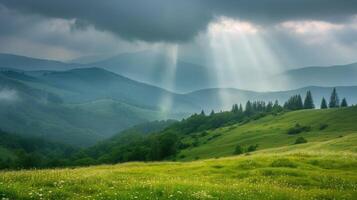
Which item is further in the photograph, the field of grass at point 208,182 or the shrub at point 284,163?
the shrub at point 284,163

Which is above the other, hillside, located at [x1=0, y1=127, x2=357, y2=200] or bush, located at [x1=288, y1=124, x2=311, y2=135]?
bush, located at [x1=288, y1=124, x2=311, y2=135]

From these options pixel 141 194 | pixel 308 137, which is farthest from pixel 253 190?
pixel 308 137

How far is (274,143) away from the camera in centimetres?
14762

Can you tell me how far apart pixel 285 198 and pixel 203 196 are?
16.8ft

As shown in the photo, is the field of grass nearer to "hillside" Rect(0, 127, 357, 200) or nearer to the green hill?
"hillside" Rect(0, 127, 357, 200)

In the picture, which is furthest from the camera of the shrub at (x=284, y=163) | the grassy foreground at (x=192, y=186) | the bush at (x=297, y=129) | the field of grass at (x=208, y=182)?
the bush at (x=297, y=129)

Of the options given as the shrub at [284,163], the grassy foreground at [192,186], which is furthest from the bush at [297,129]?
the grassy foreground at [192,186]

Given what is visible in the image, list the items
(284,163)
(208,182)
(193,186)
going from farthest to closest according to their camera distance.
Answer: (284,163) → (208,182) → (193,186)

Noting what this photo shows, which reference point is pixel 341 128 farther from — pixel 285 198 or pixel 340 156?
pixel 285 198

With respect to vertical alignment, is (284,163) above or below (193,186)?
above

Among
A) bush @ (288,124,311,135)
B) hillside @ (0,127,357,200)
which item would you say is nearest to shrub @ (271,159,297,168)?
hillside @ (0,127,357,200)

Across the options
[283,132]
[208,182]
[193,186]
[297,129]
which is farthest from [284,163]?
[283,132]

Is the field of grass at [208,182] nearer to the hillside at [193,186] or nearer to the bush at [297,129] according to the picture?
the hillside at [193,186]

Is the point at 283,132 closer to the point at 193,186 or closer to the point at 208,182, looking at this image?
the point at 208,182
